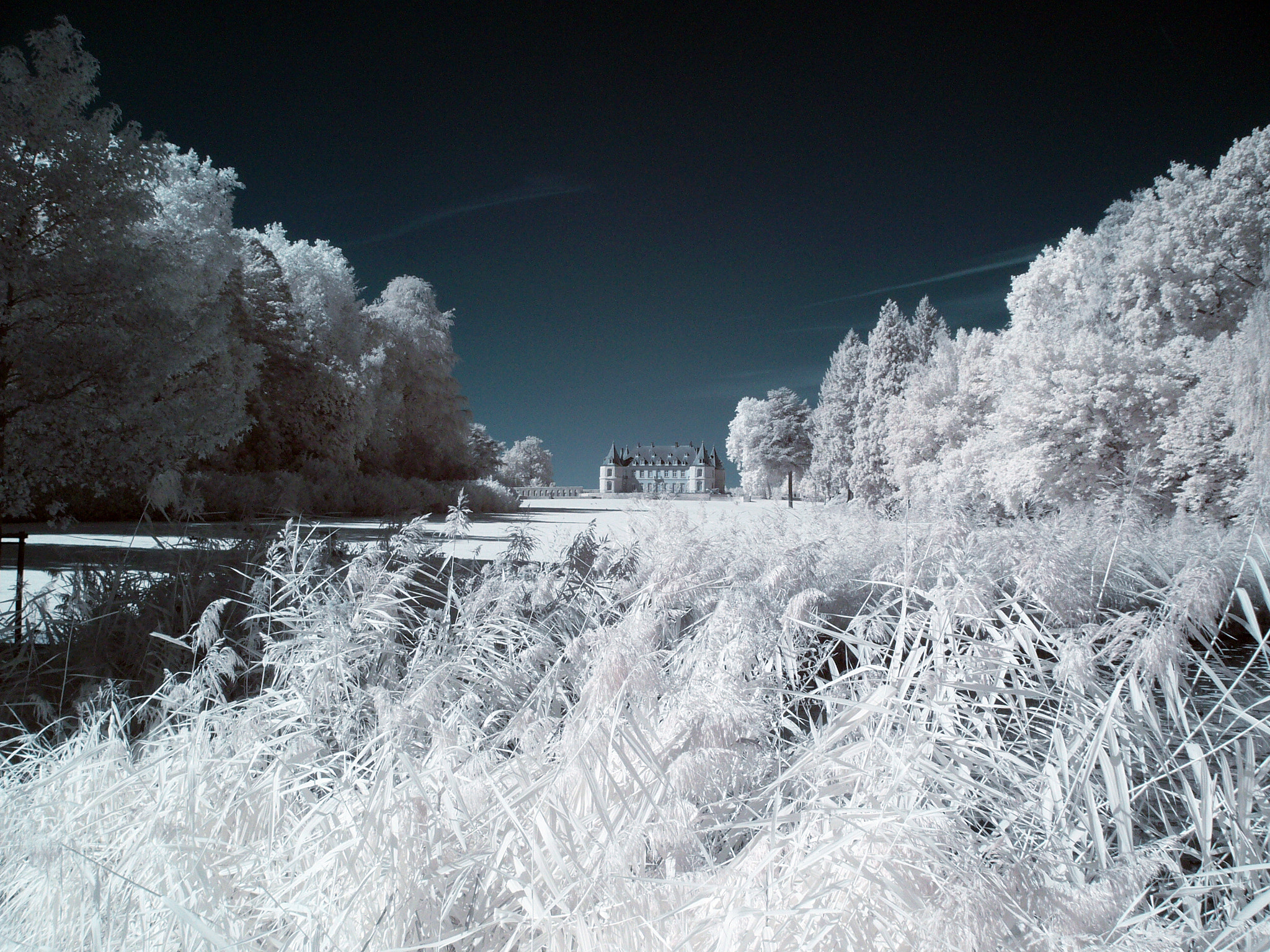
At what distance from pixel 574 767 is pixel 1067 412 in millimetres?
9921

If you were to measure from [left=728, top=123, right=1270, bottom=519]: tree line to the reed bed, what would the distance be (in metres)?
2.81

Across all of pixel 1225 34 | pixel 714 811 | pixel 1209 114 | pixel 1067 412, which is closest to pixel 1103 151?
pixel 1209 114

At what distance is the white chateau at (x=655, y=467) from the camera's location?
82.1 metres

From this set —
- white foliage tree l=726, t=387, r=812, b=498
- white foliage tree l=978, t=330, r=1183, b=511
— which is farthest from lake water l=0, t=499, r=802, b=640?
white foliage tree l=726, t=387, r=812, b=498

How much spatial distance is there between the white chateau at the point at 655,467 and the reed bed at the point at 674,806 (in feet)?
257

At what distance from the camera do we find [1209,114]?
929 cm

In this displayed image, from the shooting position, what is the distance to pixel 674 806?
4.70 ft

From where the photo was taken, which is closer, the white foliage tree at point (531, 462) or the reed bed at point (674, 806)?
the reed bed at point (674, 806)

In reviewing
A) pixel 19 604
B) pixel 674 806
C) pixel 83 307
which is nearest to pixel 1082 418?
pixel 674 806

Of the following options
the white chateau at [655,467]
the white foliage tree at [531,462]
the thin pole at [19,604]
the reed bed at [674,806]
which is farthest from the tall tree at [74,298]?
the white chateau at [655,467]

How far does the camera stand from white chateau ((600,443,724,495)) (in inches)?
3233

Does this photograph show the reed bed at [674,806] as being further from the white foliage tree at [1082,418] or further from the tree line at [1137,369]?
the white foliage tree at [1082,418]

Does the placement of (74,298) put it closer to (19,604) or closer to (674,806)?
(19,604)

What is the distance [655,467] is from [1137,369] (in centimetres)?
7679
